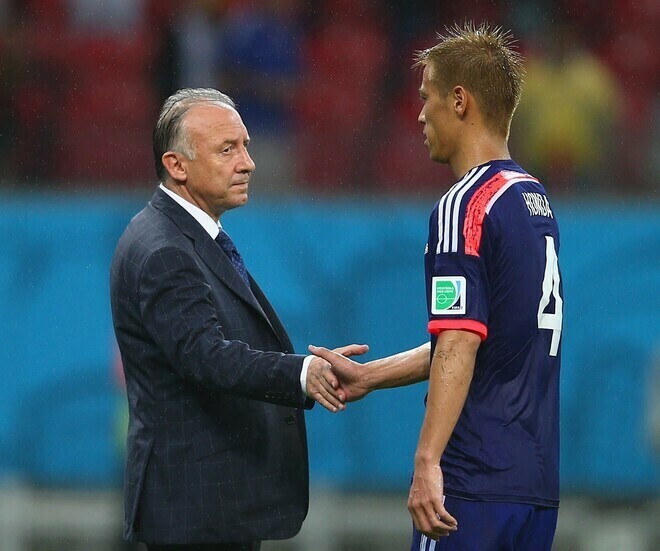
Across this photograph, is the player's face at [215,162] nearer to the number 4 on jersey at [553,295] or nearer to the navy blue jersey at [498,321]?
the navy blue jersey at [498,321]

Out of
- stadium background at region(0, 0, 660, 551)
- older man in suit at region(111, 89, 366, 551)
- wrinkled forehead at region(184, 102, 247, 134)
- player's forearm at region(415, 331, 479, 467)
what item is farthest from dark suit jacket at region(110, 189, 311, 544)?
stadium background at region(0, 0, 660, 551)

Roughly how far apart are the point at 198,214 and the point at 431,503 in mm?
1083

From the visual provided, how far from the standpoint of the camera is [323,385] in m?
3.28

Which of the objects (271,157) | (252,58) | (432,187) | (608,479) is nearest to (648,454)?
(608,479)

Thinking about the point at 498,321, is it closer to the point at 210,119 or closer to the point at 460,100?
the point at 460,100

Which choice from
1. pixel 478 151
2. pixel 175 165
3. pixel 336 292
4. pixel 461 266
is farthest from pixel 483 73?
pixel 336 292

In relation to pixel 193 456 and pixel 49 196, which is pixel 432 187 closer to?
pixel 49 196

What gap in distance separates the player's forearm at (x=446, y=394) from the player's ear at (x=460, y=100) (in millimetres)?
604

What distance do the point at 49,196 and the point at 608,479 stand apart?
3.19m

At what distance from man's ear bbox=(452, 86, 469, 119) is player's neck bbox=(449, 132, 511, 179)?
2.7 inches

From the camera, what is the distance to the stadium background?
6.25 meters

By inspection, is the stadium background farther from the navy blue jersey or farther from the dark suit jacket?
the navy blue jersey

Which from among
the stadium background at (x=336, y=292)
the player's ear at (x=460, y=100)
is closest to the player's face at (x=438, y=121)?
the player's ear at (x=460, y=100)

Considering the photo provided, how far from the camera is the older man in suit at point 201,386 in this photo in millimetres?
3229
